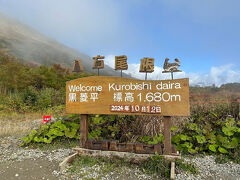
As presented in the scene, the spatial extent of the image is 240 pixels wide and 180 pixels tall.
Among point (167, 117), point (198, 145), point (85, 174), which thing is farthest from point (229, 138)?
point (85, 174)

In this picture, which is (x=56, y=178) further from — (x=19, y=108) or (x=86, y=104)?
(x=19, y=108)

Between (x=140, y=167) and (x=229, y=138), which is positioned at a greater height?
(x=229, y=138)

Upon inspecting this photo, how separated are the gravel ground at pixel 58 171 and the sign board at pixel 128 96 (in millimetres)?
1032

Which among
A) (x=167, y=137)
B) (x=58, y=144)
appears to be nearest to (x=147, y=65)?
(x=167, y=137)

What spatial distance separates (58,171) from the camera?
282 centimetres

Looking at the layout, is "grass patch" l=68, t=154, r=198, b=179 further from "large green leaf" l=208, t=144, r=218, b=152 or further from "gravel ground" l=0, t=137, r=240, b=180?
"large green leaf" l=208, t=144, r=218, b=152

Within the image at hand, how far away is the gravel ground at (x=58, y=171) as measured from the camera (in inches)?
102

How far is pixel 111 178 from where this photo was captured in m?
2.54

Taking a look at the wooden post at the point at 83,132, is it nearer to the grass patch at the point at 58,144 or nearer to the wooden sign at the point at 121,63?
the grass patch at the point at 58,144

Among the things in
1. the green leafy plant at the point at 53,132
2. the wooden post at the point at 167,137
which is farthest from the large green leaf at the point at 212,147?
the green leafy plant at the point at 53,132

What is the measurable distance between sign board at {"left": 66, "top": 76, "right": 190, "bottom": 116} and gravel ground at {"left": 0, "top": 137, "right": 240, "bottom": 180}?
1032 mm

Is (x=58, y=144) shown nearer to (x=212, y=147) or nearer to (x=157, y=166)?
(x=157, y=166)

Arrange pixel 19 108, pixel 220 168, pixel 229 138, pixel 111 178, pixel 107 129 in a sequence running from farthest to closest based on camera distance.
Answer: pixel 19 108 < pixel 107 129 < pixel 229 138 < pixel 220 168 < pixel 111 178

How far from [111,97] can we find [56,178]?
5.57 feet
